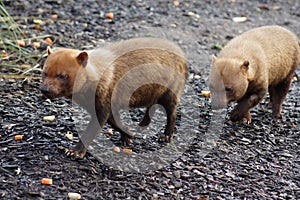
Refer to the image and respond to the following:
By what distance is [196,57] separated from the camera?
29.7 ft

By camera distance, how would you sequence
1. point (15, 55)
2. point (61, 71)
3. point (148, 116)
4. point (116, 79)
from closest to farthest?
1. point (61, 71)
2. point (116, 79)
3. point (148, 116)
4. point (15, 55)

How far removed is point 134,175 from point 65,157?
2.32 feet

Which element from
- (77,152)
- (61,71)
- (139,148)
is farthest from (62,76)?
(139,148)

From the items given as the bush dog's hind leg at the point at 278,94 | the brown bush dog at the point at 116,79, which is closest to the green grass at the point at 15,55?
the brown bush dog at the point at 116,79

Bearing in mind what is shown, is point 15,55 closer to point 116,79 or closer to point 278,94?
point 116,79

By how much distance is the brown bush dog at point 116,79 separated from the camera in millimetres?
5355

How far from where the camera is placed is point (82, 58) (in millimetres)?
5359

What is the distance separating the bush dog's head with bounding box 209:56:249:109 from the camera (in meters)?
6.65

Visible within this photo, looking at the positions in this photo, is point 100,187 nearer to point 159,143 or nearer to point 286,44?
point 159,143

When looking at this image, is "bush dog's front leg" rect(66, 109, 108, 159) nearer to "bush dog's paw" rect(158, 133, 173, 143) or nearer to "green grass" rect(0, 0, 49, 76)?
"bush dog's paw" rect(158, 133, 173, 143)

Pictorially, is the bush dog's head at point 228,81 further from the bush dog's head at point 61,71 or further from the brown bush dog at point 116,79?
the bush dog's head at point 61,71

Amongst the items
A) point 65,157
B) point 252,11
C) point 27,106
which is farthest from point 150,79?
point 252,11

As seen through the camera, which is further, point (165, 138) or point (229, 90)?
point (229, 90)

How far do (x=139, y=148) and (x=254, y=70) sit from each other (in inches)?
70.9
